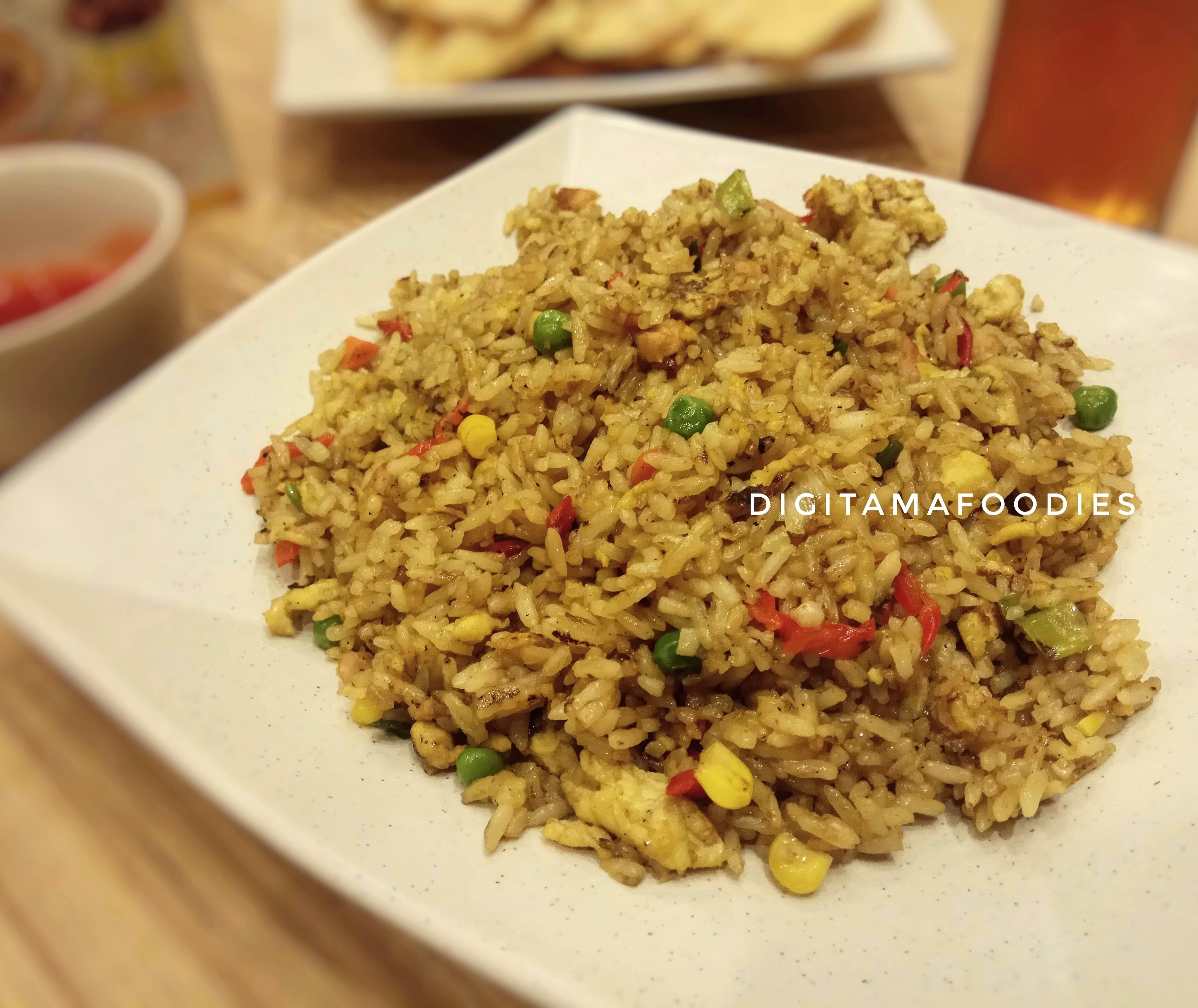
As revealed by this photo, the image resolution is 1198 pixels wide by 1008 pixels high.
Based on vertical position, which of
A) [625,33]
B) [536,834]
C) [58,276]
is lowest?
[536,834]

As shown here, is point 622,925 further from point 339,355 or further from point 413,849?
point 339,355

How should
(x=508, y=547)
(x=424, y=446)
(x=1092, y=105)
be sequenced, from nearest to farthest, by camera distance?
(x=508, y=547) < (x=424, y=446) < (x=1092, y=105)

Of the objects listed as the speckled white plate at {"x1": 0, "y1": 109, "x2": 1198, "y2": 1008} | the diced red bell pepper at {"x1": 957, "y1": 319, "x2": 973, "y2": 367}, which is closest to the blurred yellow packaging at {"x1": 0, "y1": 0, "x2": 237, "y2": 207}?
the speckled white plate at {"x1": 0, "y1": 109, "x2": 1198, "y2": 1008}

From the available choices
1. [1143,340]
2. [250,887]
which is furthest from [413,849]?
[1143,340]

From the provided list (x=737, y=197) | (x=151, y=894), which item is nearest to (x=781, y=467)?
(x=737, y=197)

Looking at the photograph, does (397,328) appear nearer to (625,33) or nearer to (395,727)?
(395,727)

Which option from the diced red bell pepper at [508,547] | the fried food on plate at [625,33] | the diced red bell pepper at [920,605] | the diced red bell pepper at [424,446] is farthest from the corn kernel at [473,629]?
the fried food on plate at [625,33]
